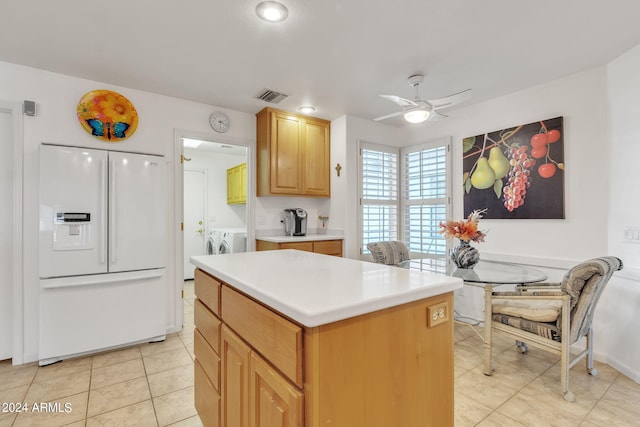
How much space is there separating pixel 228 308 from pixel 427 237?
3074 mm

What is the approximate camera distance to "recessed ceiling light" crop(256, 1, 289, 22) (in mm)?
1755

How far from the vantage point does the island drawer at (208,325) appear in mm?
1398

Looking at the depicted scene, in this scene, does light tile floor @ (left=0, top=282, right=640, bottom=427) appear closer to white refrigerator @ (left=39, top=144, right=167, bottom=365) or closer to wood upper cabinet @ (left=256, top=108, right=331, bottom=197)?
white refrigerator @ (left=39, top=144, right=167, bottom=365)

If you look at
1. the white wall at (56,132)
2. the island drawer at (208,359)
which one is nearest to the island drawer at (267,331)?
the island drawer at (208,359)

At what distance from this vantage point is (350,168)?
→ 375cm

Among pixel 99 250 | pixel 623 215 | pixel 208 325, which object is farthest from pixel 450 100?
pixel 99 250

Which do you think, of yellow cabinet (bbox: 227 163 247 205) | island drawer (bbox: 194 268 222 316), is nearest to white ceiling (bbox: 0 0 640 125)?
island drawer (bbox: 194 268 222 316)

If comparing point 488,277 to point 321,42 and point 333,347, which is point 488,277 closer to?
point 333,347

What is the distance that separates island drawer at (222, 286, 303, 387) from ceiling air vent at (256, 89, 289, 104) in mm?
2281

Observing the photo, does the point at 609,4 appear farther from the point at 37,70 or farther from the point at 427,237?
the point at 37,70

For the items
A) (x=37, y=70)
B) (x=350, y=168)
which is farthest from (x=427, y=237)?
(x=37, y=70)

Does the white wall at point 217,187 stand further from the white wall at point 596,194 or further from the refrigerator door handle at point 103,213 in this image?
the white wall at point 596,194

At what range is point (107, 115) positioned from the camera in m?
2.75

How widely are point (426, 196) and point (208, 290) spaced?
10.0 ft
